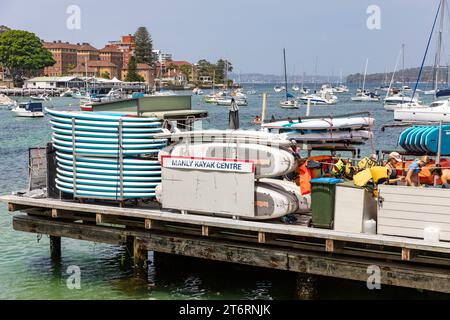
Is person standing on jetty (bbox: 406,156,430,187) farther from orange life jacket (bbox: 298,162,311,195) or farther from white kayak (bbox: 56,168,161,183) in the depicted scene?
white kayak (bbox: 56,168,161,183)

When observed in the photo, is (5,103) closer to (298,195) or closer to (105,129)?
(105,129)

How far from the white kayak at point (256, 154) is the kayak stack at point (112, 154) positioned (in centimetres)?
97

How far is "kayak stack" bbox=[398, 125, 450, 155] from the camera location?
1390 centimetres

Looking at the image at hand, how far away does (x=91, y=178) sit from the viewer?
13.9m

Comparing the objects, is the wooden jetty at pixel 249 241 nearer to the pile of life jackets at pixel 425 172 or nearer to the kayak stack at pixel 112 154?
the kayak stack at pixel 112 154

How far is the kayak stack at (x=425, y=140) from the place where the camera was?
13898 mm

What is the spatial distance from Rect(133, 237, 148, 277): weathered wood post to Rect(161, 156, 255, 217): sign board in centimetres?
106

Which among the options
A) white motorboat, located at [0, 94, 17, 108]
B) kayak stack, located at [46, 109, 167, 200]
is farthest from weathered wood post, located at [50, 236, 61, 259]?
white motorboat, located at [0, 94, 17, 108]

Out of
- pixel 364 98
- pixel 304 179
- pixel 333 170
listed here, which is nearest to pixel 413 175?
pixel 333 170

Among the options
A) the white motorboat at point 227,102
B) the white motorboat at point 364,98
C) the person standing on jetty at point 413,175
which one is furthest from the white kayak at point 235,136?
the white motorboat at point 364,98

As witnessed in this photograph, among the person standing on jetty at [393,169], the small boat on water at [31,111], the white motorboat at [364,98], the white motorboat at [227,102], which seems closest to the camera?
the person standing on jetty at [393,169]
